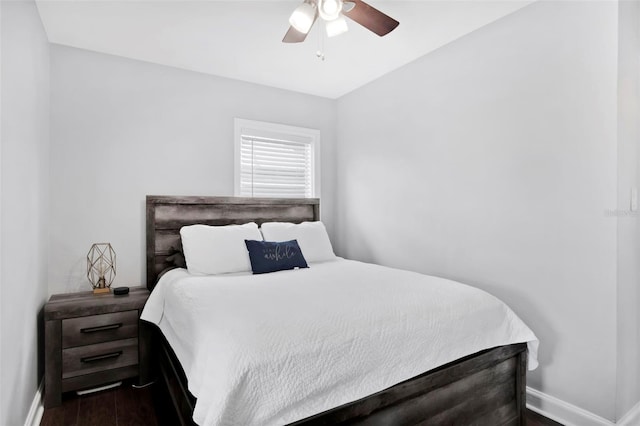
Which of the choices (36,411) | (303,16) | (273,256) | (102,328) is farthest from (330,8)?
(36,411)

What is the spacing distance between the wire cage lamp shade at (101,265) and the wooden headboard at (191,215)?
0.94 feet

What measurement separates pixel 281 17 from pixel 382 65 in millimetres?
1201

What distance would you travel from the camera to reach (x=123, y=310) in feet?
8.55

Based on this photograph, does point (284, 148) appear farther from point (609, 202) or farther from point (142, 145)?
point (609, 202)

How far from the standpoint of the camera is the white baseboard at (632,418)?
2.01 metres

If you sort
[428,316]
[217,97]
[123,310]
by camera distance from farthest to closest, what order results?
[217,97] < [123,310] < [428,316]

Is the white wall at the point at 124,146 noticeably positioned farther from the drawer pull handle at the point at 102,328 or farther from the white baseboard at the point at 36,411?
the white baseboard at the point at 36,411

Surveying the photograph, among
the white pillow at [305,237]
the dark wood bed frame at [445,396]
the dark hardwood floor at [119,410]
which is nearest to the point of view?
the dark wood bed frame at [445,396]

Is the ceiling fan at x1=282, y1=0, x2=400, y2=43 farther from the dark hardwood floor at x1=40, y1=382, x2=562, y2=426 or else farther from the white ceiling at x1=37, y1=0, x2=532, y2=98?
the dark hardwood floor at x1=40, y1=382, x2=562, y2=426

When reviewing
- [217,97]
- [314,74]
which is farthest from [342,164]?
[217,97]

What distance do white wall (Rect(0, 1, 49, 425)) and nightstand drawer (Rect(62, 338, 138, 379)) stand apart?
0.19 metres

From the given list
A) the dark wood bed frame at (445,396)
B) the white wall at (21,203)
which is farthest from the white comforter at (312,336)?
the white wall at (21,203)

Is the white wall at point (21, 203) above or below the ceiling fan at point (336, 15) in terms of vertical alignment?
below

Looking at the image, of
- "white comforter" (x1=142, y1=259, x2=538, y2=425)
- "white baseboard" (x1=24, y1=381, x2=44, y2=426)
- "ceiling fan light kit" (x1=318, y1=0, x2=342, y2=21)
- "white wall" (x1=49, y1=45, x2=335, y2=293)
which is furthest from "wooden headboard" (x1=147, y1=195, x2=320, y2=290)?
"ceiling fan light kit" (x1=318, y1=0, x2=342, y2=21)
